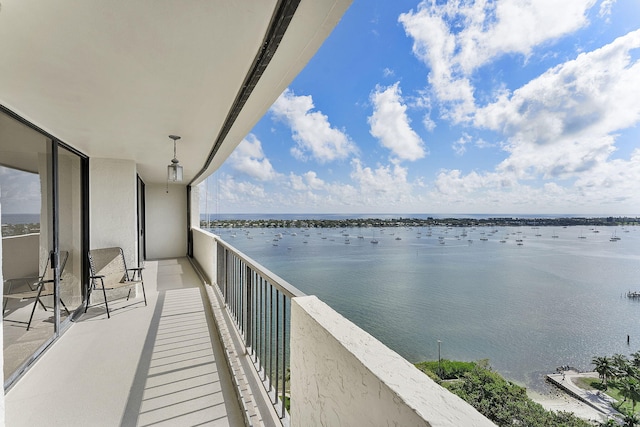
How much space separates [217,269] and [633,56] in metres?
10.7

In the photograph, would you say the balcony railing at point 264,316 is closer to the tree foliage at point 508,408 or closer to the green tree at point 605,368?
the tree foliage at point 508,408

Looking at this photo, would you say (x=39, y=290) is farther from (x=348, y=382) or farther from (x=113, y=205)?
(x=348, y=382)

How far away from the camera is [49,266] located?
303cm

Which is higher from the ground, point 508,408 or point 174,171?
point 174,171

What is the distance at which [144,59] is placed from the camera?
1.78 metres

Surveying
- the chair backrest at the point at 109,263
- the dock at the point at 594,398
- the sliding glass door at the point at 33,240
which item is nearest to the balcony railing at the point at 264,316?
the sliding glass door at the point at 33,240

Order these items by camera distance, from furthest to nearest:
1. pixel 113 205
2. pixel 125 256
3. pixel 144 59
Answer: pixel 125 256 → pixel 113 205 → pixel 144 59

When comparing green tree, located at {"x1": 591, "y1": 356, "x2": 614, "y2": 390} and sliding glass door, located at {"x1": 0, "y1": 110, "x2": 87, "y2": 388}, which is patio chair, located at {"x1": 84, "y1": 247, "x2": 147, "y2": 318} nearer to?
sliding glass door, located at {"x1": 0, "y1": 110, "x2": 87, "y2": 388}

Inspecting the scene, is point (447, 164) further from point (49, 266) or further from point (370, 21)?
point (49, 266)

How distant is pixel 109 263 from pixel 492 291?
20.4 m

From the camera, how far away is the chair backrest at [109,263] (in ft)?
14.1

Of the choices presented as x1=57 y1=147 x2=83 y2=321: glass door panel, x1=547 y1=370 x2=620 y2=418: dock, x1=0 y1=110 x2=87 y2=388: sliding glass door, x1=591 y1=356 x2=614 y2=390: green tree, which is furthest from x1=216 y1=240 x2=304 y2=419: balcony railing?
x1=591 y1=356 x2=614 y2=390: green tree

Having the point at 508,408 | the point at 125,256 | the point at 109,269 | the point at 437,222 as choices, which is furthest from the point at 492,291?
the point at 109,269

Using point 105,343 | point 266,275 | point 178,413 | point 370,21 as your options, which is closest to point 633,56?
point 266,275
